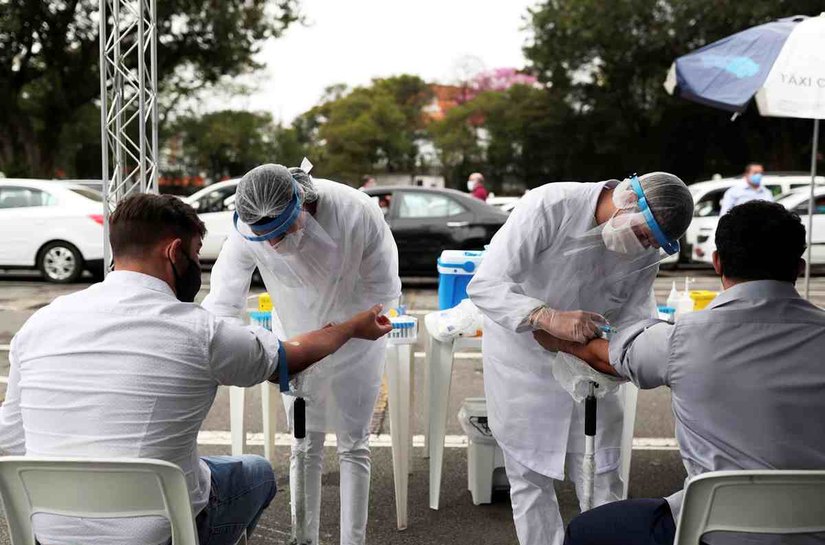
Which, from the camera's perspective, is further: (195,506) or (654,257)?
(654,257)

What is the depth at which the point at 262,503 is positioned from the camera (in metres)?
2.37

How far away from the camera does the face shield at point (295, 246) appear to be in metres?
2.46

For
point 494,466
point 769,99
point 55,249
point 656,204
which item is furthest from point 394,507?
point 55,249

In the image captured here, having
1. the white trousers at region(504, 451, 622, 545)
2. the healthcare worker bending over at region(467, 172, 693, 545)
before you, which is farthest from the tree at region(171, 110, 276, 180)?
the white trousers at region(504, 451, 622, 545)

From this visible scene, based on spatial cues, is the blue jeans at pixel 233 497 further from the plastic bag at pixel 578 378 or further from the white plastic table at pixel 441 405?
the white plastic table at pixel 441 405

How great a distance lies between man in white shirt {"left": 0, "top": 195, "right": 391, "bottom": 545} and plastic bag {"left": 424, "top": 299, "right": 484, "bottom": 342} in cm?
151

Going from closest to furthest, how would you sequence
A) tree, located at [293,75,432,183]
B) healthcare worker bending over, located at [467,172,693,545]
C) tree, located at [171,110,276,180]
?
1. healthcare worker bending over, located at [467,172,693,545]
2. tree, located at [171,110,276,180]
3. tree, located at [293,75,432,183]

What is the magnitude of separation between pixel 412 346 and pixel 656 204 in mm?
1471

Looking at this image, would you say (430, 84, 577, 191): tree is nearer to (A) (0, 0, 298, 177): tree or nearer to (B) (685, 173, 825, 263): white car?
(A) (0, 0, 298, 177): tree

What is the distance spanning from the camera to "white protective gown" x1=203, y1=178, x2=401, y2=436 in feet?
8.92

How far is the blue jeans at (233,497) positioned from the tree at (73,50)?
60.8 ft

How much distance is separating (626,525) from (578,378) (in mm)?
516

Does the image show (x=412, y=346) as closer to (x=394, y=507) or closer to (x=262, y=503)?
(x=394, y=507)

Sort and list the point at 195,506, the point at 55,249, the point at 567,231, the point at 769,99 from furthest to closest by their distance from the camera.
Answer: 1. the point at 55,249
2. the point at 769,99
3. the point at 567,231
4. the point at 195,506
